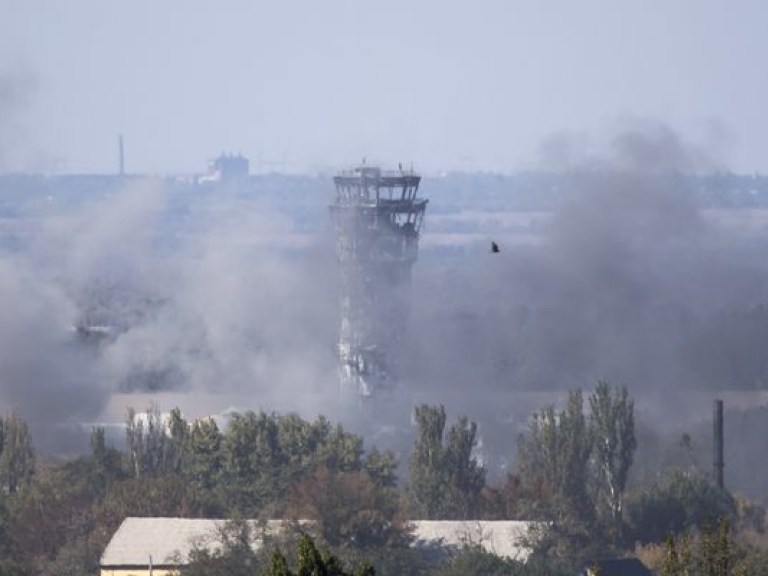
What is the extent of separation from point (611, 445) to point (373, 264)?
33.0 m

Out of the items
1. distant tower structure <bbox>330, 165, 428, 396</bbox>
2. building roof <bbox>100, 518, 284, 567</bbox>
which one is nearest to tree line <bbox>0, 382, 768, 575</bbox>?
building roof <bbox>100, 518, 284, 567</bbox>

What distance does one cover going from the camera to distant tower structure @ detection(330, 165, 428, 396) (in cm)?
10944

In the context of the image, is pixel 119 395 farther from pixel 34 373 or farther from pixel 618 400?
pixel 618 400

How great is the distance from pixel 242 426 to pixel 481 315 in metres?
61.5

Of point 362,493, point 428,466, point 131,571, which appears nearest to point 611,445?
point 428,466

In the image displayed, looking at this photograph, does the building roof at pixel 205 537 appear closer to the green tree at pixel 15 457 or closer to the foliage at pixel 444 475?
the foliage at pixel 444 475

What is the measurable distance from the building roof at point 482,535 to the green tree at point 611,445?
886 centimetres

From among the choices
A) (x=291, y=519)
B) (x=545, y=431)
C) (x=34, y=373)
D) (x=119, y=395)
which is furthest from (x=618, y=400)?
(x=119, y=395)

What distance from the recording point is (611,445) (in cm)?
7888

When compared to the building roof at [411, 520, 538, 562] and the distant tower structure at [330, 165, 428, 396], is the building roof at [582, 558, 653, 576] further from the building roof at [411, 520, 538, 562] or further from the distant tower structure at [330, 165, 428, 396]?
the distant tower structure at [330, 165, 428, 396]

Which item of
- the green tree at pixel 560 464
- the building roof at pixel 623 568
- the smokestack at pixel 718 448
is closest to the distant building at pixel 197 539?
the building roof at pixel 623 568

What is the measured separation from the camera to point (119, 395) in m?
121

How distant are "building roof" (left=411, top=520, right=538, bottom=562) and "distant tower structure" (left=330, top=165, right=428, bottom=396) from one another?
42.8 meters

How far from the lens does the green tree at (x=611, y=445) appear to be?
2997 inches
